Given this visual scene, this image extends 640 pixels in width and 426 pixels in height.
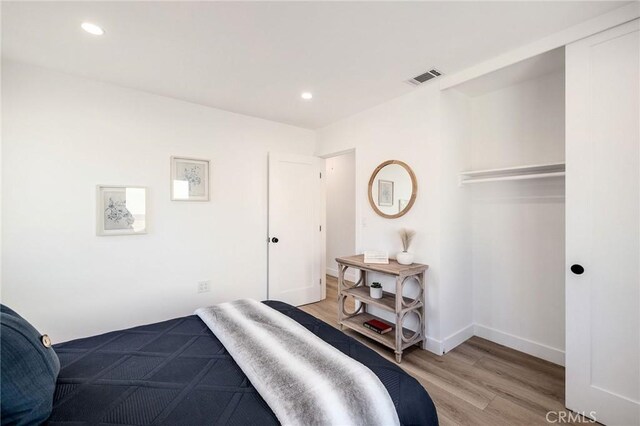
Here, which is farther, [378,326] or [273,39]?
[378,326]

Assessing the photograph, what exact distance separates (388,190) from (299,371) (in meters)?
2.18

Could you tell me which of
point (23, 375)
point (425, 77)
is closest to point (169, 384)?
point (23, 375)

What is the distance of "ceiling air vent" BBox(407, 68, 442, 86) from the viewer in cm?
234

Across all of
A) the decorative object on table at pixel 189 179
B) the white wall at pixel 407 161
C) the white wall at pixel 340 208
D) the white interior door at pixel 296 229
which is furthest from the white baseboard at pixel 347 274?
the decorative object on table at pixel 189 179

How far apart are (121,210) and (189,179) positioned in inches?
27.3

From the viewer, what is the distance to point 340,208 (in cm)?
534

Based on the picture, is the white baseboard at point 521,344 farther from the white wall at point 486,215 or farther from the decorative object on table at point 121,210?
the decorative object on table at point 121,210

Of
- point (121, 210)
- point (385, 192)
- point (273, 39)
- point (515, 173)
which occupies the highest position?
point (273, 39)

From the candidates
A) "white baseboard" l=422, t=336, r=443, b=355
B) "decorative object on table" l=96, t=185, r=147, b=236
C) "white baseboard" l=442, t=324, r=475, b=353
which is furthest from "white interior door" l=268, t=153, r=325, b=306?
"white baseboard" l=442, t=324, r=475, b=353

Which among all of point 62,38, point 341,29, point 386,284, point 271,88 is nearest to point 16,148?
Result: point 62,38

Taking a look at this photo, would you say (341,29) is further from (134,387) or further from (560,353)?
(560,353)

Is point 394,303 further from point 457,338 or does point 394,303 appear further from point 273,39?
point 273,39

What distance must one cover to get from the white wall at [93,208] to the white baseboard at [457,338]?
2.15m

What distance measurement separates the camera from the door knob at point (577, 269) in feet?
5.69
